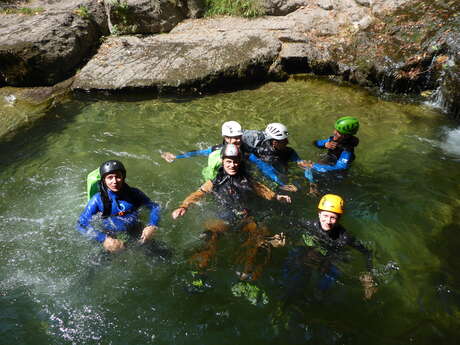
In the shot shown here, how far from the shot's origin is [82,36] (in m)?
11.6

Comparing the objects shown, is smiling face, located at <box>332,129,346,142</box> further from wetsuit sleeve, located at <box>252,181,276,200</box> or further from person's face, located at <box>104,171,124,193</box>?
person's face, located at <box>104,171,124,193</box>

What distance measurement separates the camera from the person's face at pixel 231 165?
5.10 meters

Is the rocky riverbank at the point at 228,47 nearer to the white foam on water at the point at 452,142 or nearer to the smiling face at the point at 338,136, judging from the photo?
the white foam on water at the point at 452,142

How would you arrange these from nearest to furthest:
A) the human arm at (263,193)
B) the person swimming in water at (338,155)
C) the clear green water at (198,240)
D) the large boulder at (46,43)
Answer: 1. the clear green water at (198,240)
2. the human arm at (263,193)
3. the person swimming in water at (338,155)
4. the large boulder at (46,43)

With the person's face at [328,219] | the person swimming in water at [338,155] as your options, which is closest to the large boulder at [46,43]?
the person swimming in water at [338,155]

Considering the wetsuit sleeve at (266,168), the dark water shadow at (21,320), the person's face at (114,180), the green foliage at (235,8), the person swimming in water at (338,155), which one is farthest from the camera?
the green foliage at (235,8)

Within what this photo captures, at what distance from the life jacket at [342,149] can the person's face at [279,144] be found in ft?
3.62

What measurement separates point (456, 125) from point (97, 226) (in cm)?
919

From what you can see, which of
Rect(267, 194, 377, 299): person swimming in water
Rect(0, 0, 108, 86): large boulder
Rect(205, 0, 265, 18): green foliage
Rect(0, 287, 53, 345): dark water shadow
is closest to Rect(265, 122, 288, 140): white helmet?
Rect(267, 194, 377, 299): person swimming in water

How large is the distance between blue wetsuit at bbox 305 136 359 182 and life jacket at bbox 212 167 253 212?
1.63 metres

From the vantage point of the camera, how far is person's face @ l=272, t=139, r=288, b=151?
6207mm

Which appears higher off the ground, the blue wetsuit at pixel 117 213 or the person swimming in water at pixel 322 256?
the blue wetsuit at pixel 117 213

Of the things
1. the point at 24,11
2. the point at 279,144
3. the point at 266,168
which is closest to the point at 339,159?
the point at 279,144

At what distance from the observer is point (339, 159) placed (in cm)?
644
